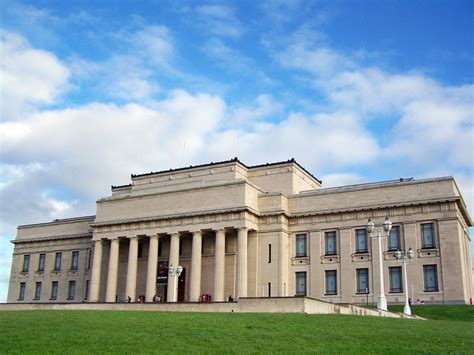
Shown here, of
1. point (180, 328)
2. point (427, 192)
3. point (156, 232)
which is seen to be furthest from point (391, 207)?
point (180, 328)

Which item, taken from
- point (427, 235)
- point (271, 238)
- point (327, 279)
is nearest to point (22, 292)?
point (271, 238)

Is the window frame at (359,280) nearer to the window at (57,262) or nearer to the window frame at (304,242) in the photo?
the window frame at (304,242)

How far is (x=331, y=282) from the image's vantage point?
200 ft

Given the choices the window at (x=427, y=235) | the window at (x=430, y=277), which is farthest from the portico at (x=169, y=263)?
the window at (x=430, y=277)

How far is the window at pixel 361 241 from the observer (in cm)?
5964

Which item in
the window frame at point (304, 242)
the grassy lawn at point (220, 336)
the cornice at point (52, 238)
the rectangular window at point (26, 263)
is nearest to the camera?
the grassy lawn at point (220, 336)

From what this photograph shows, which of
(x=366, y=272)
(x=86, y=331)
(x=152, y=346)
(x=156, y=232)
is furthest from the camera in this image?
(x=156, y=232)

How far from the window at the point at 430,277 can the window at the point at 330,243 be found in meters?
Result: 9.25

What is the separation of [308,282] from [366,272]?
6.20 metres

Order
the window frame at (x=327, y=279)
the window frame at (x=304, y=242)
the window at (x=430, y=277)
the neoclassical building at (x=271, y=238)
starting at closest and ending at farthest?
the window at (x=430, y=277) → the neoclassical building at (x=271, y=238) → the window frame at (x=327, y=279) → the window frame at (x=304, y=242)

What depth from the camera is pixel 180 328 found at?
1003 inches

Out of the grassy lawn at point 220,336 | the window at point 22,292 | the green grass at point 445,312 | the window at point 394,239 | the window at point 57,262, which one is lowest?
the grassy lawn at point 220,336

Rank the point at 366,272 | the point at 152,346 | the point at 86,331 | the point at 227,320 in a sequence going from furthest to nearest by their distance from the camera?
the point at 366,272 → the point at 227,320 → the point at 86,331 → the point at 152,346

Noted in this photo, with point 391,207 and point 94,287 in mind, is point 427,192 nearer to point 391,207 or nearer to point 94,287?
point 391,207
